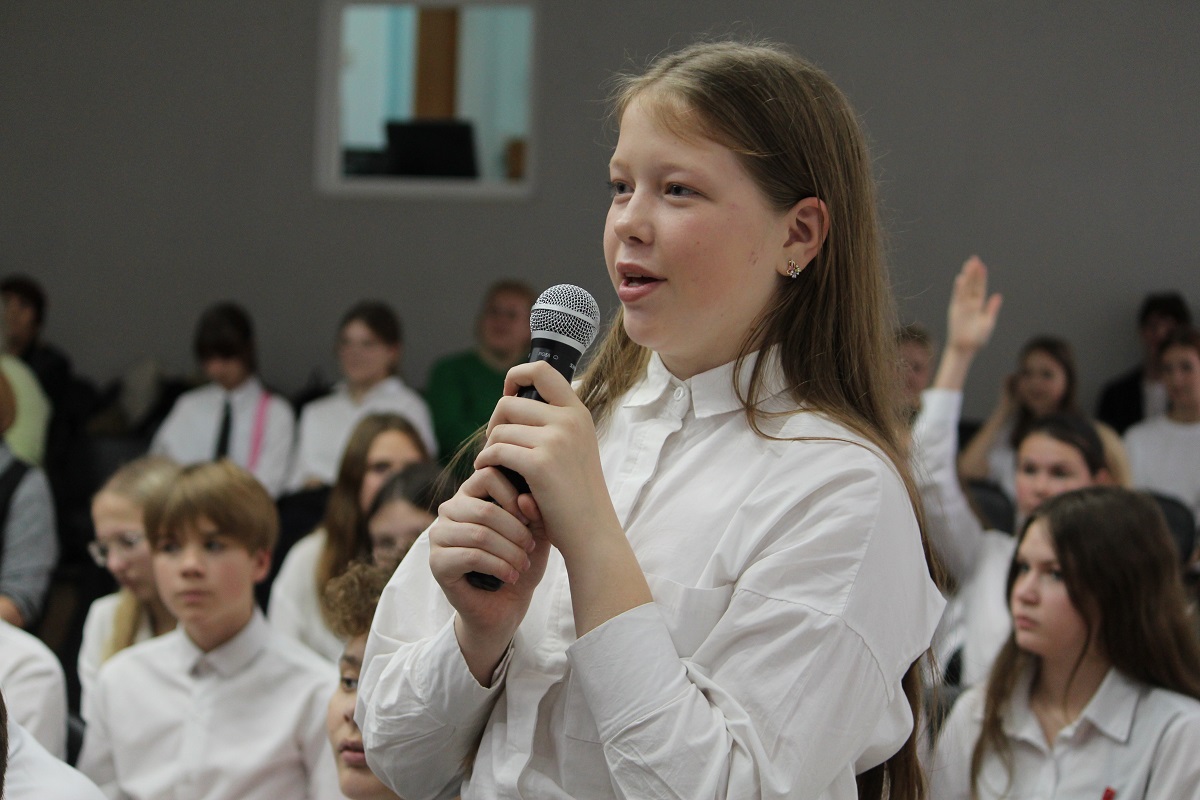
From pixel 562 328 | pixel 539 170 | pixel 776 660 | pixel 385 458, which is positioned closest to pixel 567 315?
pixel 562 328

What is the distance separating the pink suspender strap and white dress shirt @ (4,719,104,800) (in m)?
3.86

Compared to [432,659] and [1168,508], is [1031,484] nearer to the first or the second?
[1168,508]

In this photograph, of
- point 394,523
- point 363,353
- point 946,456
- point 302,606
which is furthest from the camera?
point 363,353

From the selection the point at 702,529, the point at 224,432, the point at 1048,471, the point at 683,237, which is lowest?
the point at 224,432

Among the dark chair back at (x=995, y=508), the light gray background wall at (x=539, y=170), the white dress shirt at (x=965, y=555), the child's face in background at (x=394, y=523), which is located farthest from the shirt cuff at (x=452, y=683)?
the light gray background wall at (x=539, y=170)

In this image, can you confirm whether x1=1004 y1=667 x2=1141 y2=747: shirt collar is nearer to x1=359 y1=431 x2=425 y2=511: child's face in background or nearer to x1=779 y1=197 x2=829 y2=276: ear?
x1=779 y1=197 x2=829 y2=276: ear

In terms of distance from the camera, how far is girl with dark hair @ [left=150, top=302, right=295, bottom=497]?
5.33 metres

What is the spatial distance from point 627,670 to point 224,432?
15.3ft

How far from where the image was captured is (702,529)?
1.03 metres

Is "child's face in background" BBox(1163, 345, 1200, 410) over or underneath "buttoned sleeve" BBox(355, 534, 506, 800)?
underneath

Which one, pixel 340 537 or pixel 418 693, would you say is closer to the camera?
pixel 418 693

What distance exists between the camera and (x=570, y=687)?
102 centimetres

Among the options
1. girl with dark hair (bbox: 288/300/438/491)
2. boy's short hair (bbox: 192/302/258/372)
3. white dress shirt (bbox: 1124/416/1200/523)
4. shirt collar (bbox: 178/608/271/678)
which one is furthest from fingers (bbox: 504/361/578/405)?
boy's short hair (bbox: 192/302/258/372)

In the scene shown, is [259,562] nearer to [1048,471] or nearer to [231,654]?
[231,654]
